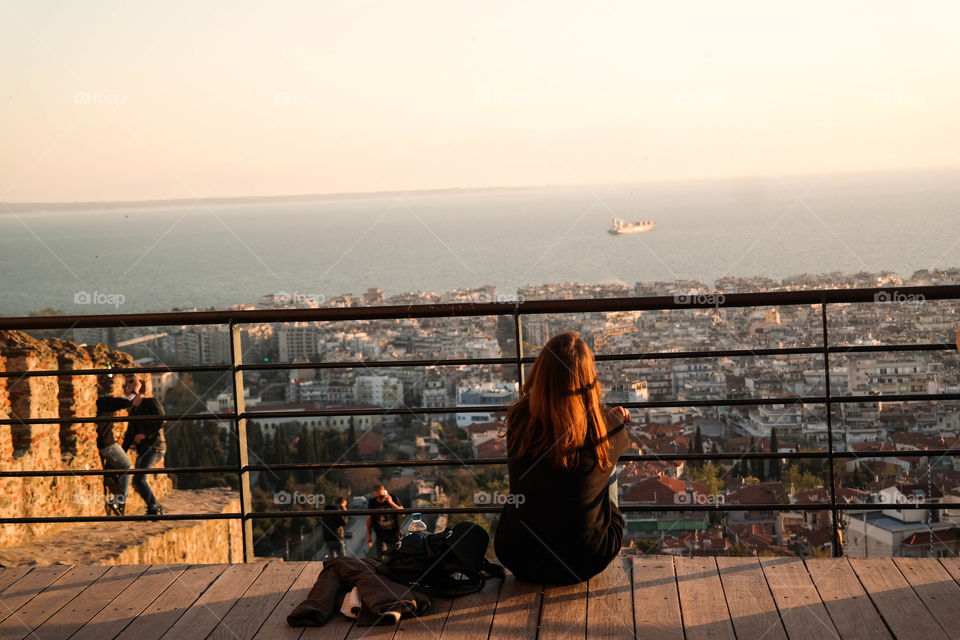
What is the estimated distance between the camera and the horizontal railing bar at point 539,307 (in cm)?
339

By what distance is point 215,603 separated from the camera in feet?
10.5

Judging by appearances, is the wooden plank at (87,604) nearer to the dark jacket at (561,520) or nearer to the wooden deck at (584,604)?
the wooden deck at (584,604)

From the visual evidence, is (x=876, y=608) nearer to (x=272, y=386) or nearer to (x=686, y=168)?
(x=272, y=386)

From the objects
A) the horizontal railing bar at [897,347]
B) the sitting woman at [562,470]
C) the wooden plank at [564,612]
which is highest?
the horizontal railing bar at [897,347]

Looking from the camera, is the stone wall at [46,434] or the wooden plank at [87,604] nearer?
the wooden plank at [87,604]

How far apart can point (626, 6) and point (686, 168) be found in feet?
31.8

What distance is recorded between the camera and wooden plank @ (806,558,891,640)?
8.94 feet

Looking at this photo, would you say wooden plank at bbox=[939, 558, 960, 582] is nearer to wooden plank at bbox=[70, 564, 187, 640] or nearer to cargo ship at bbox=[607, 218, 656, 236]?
wooden plank at bbox=[70, 564, 187, 640]

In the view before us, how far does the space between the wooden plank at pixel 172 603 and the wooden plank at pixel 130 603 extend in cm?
3

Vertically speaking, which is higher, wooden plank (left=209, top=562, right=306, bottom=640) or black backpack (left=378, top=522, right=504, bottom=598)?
black backpack (left=378, top=522, right=504, bottom=598)

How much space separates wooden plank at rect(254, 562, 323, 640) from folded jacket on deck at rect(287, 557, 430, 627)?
0.14 feet

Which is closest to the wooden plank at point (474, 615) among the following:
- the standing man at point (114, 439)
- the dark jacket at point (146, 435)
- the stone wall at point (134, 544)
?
the stone wall at point (134, 544)

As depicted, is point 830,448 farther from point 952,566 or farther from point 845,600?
point 845,600

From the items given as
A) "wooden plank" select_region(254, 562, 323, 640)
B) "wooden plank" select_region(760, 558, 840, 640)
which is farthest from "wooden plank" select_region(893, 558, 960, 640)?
"wooden plank" select_region(254, 562, 323, 640)
